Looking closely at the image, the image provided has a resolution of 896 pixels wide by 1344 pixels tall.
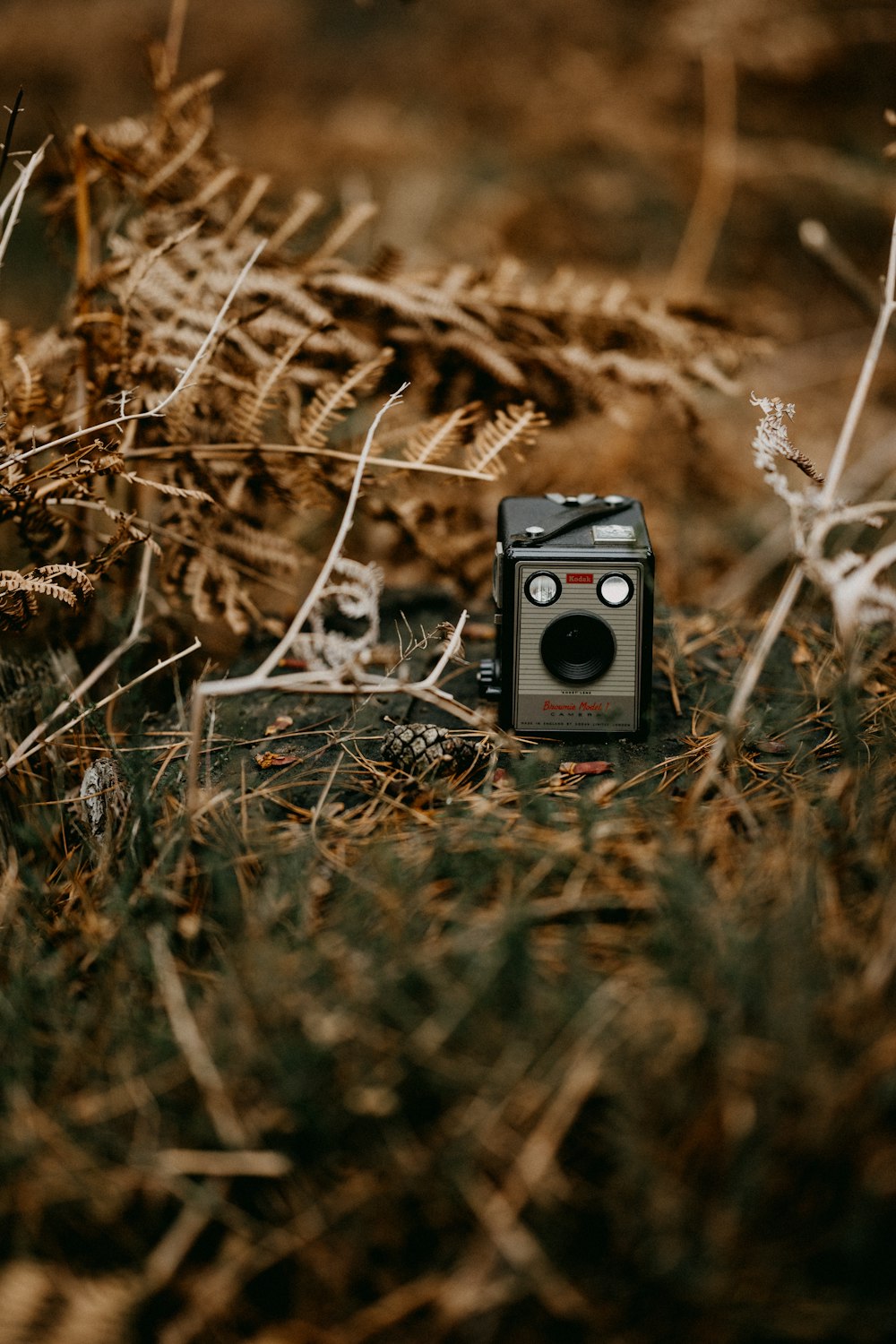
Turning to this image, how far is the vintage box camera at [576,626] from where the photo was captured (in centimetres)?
193

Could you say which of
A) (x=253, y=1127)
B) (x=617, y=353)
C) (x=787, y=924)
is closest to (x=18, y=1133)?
(x=253, y=1127)

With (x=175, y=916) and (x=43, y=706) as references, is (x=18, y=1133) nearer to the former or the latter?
(x=175, y=916)

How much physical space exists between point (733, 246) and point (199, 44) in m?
3.52

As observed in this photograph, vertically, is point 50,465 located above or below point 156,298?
below

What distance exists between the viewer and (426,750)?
74.0 inches

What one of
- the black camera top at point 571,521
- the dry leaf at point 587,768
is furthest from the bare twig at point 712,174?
the dry leaf at point 587,768

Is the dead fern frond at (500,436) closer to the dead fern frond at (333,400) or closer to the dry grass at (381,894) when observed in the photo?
the dry grass at (381,894)

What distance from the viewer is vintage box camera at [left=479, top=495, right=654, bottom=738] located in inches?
75.9

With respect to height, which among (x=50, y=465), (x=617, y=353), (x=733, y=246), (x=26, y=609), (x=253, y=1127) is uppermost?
(x=733, y=246)

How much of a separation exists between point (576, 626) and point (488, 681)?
0.28 metres

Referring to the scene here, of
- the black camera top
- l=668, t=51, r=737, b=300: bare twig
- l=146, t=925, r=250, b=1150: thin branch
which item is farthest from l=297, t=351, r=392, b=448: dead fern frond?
l=668, t=51, r=737, b=300: bare twig

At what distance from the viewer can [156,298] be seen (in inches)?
93.0

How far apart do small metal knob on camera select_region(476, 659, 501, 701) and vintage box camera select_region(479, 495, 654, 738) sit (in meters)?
0.07

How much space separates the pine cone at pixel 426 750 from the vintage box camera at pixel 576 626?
0.17m
